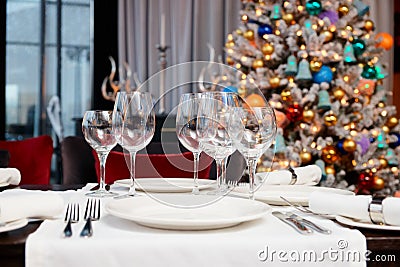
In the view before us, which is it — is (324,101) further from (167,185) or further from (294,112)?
(167,185)

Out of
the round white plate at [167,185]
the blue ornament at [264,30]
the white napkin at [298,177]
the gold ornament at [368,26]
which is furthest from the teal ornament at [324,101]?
the round white plate at [167,185]

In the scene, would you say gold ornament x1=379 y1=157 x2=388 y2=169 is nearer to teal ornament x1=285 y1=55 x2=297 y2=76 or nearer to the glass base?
teal ornament x1=285 y1=55 x2=297 y2=76

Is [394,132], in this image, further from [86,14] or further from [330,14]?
[86,14]

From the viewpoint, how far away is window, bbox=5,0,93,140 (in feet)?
15.5

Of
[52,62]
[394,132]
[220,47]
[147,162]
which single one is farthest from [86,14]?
[147,162]

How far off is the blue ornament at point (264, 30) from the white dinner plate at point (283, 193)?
249cm

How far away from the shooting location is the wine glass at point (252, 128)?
0.96m

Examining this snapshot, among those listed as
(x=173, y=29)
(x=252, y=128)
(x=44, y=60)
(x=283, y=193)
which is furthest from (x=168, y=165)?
(x=44, y=60)

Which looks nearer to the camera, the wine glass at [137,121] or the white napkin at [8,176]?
the wine glass at [137,121]

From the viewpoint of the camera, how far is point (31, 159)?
7.29ft

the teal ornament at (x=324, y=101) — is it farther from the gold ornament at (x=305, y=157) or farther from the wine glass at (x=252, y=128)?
the wine glass at (x=252, y=128)

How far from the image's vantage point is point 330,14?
367 cm

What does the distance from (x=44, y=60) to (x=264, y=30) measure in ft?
6.80

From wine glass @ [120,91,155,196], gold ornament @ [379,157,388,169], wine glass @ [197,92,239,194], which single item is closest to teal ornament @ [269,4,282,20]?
gold ornament @ [379,157,388,169]
